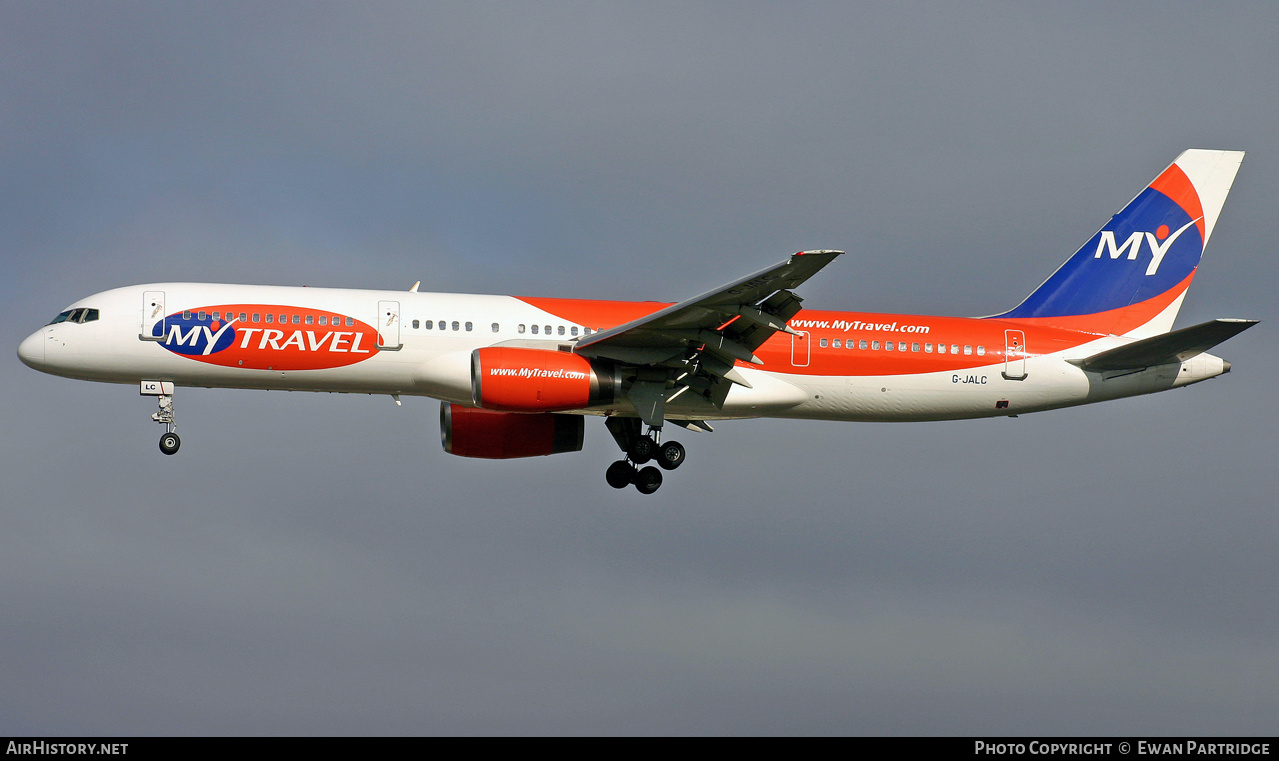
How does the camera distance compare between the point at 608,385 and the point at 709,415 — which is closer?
the point at 608,385

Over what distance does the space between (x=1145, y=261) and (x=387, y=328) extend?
20383 mm

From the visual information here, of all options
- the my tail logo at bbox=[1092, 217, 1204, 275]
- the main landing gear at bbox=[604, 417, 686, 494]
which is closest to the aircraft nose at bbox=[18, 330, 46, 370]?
the main landing gear at bbox=[604, 417, 686, 494]

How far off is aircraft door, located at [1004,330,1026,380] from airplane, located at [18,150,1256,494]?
4 centimetres

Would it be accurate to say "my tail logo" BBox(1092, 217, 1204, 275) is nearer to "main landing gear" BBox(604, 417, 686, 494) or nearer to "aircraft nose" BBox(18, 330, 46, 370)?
"main landing gear" BBox(604, 417, 686, 494)

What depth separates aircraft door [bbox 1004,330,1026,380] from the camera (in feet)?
113

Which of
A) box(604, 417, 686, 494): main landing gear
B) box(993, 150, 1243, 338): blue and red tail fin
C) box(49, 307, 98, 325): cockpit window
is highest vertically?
box(993, 150, 1243, 338): blue and red tail fin

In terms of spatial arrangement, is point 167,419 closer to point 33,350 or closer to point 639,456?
point 33,350

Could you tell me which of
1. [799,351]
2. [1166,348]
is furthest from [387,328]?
[1166,348]

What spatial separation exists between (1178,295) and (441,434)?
66.4 feet

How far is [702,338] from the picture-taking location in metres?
31.3

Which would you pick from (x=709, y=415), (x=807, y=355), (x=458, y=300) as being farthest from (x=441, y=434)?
(x=807, y=355)
